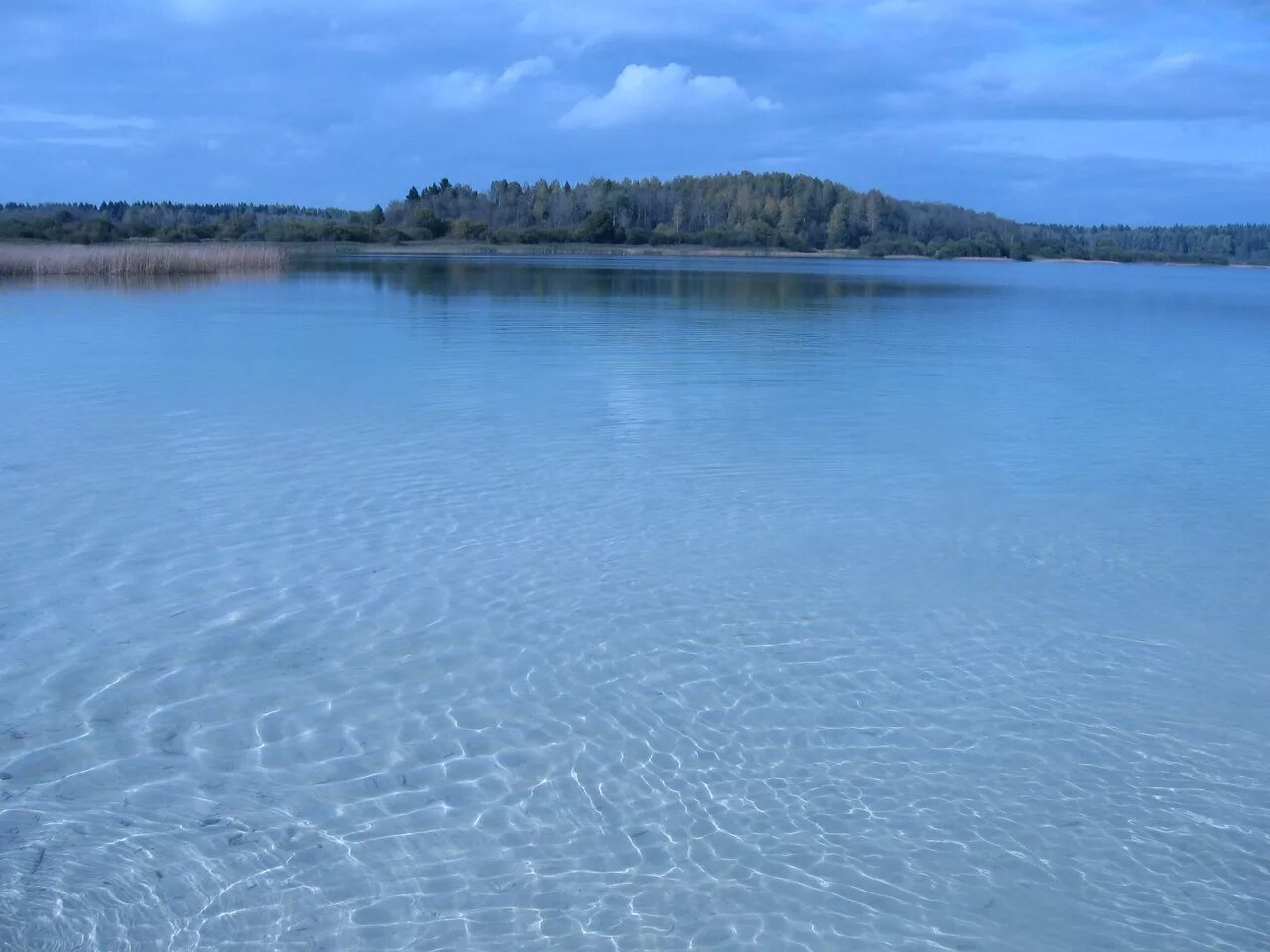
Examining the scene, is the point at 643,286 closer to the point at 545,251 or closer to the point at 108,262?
the point at 108,262

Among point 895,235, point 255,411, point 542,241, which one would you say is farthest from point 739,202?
point 255,411

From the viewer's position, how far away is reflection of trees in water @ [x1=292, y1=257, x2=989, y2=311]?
27297 mm

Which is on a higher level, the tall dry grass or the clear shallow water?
the tall dry grass

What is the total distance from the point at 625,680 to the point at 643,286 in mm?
28749

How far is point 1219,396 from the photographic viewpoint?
41.2 ft

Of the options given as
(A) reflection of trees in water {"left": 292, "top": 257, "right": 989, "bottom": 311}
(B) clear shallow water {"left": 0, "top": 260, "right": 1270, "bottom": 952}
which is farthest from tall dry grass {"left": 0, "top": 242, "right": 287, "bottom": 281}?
(B) clear shallow water {"left": 0, "top": 260, "right": 1270, "bottom": 952}

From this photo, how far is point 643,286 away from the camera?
1282 inches

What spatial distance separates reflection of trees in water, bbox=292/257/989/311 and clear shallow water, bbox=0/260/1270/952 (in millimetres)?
16738

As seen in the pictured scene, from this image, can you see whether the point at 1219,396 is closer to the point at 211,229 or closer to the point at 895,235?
the point at 211,229

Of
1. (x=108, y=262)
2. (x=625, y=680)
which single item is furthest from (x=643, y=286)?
(x=625, y=680)

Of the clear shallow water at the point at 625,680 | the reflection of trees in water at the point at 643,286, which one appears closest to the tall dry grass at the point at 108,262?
the reflection of trees in water at the point at 643,286

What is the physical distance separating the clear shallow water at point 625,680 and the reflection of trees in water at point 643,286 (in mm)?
16738

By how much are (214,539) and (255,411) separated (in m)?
4.12

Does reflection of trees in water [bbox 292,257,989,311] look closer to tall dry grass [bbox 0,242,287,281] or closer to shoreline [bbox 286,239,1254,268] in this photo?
tall dry grass [bbox 0,242,287,281]
